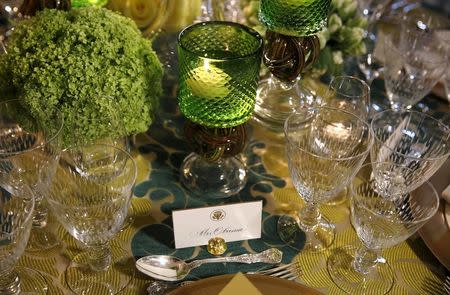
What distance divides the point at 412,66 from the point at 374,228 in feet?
1.68

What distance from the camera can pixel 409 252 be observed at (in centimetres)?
84

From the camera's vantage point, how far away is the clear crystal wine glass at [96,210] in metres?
0.68

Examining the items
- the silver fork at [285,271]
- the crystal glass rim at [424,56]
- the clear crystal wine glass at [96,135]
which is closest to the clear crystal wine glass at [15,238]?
the clear crystal wine glass at [96,135]

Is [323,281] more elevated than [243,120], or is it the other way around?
[243,120]

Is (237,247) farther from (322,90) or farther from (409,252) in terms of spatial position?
(322,90)

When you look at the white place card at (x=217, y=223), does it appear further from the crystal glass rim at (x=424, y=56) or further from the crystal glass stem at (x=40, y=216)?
the crystal glass rim at (x=424, y=56)

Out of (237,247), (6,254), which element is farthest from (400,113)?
(6,254)

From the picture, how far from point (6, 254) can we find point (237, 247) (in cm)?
36

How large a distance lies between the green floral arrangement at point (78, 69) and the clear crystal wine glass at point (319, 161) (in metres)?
0.29

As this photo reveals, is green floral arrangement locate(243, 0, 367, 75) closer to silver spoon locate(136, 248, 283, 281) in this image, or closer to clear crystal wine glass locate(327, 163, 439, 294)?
clear crystal wine glass locate(327, 163, 439, 294)

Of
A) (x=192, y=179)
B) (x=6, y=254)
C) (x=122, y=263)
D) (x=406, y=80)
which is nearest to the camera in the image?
(x=6, y=254)

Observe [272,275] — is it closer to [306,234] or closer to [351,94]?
[306,234]

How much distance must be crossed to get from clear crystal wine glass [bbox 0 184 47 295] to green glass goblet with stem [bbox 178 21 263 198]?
302 mm

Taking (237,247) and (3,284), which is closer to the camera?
(3,284)
